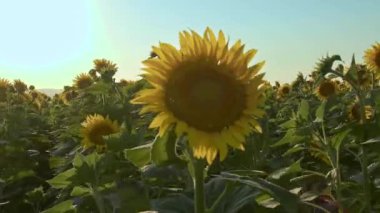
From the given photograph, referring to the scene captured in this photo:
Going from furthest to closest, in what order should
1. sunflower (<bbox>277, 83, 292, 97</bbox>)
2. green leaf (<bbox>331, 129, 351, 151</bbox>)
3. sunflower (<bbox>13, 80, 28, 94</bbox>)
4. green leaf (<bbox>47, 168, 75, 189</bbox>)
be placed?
1. sunflower (<bbox>13, 80, 28, 94</bbox>)
2. sunflower (<bbox>277, 83, 292, 97</bbox>)
3. green leaf (<bbox>331, 129, 351, 151</bbox>)
4. green leaf (<bbox>47, 168, 75, 189</bbox>)

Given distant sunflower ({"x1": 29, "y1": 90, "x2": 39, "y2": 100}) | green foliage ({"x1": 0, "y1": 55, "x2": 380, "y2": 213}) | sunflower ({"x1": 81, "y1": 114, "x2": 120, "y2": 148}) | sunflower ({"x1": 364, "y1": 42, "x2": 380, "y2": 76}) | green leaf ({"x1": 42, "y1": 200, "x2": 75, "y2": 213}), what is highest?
distant sunflower ({"x1": 29, "y1": 90, "x2": 39, "y2": 100})

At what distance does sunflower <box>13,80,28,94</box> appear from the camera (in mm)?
15109

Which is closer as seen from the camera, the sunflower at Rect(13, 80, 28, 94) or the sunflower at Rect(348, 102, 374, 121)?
the sunflower at Rect(348, 102, 374, 121)

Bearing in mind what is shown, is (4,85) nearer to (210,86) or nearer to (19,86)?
(19,86)

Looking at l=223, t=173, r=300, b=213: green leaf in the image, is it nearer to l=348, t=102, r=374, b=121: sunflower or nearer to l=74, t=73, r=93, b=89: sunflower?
l=348, t=102, r=374, b=121: sunflower

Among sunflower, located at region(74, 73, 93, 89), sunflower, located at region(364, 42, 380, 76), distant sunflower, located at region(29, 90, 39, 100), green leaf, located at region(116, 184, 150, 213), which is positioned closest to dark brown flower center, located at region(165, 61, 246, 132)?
green leaf, located at region(116, 184, 150, 213)

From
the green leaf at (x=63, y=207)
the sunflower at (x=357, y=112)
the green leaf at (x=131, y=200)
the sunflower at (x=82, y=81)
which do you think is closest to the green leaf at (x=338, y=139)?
the green leaf at (x=131, y=200)

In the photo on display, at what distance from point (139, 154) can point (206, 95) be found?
40 centimetres

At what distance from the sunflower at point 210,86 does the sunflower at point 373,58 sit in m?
4.80

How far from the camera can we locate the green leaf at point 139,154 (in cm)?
254

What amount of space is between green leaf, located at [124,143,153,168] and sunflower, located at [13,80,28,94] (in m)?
13.1

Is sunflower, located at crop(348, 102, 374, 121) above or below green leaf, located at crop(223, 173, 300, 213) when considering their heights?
above

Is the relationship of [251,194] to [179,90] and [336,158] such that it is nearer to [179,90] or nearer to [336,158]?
[179,90]

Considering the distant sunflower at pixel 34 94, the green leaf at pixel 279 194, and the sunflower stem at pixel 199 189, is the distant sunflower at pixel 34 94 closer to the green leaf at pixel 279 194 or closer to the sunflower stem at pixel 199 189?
the sunflower stem at pixel 199 189
